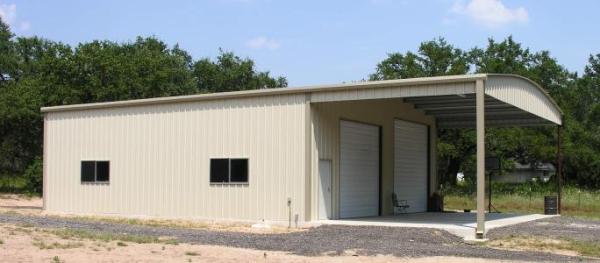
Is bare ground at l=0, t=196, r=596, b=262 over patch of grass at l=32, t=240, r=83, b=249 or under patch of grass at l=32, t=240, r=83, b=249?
under

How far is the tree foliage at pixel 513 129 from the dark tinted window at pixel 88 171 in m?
24.5

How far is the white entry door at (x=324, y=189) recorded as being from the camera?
19922 mm

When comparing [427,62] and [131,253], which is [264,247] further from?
[427,62]

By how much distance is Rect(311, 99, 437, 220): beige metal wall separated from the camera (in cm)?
1962

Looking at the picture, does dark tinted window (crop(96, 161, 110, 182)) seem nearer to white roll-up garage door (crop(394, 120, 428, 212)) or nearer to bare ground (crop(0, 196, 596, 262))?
bare ground (crop(0, 196, 596, 262))

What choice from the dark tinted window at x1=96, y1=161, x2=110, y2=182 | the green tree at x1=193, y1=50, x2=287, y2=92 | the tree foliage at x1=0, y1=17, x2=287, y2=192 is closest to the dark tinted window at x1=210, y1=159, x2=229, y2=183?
the dark tinted window at x1=96, y1=161, x2=110, y2=182

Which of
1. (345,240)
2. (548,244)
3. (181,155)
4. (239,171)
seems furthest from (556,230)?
(181,155)

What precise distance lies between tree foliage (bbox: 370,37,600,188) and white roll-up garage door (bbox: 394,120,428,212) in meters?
17.2

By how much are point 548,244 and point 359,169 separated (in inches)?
301

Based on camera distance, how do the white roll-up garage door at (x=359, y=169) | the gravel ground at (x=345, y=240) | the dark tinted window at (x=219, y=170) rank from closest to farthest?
1. the gravel ground at (x=345, y=240)
2. the dark tinted window at (x=219, y=170)
3. the white roll-up garage door at (x=359, y=169)

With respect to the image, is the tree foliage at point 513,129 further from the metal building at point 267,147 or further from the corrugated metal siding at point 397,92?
the corrugated metal siding at point 397,92

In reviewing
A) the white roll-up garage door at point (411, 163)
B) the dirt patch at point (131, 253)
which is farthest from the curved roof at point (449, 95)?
the dirt patch at point (131, 253)

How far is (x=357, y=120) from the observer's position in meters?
21.8

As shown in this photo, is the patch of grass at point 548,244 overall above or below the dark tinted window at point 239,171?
below
